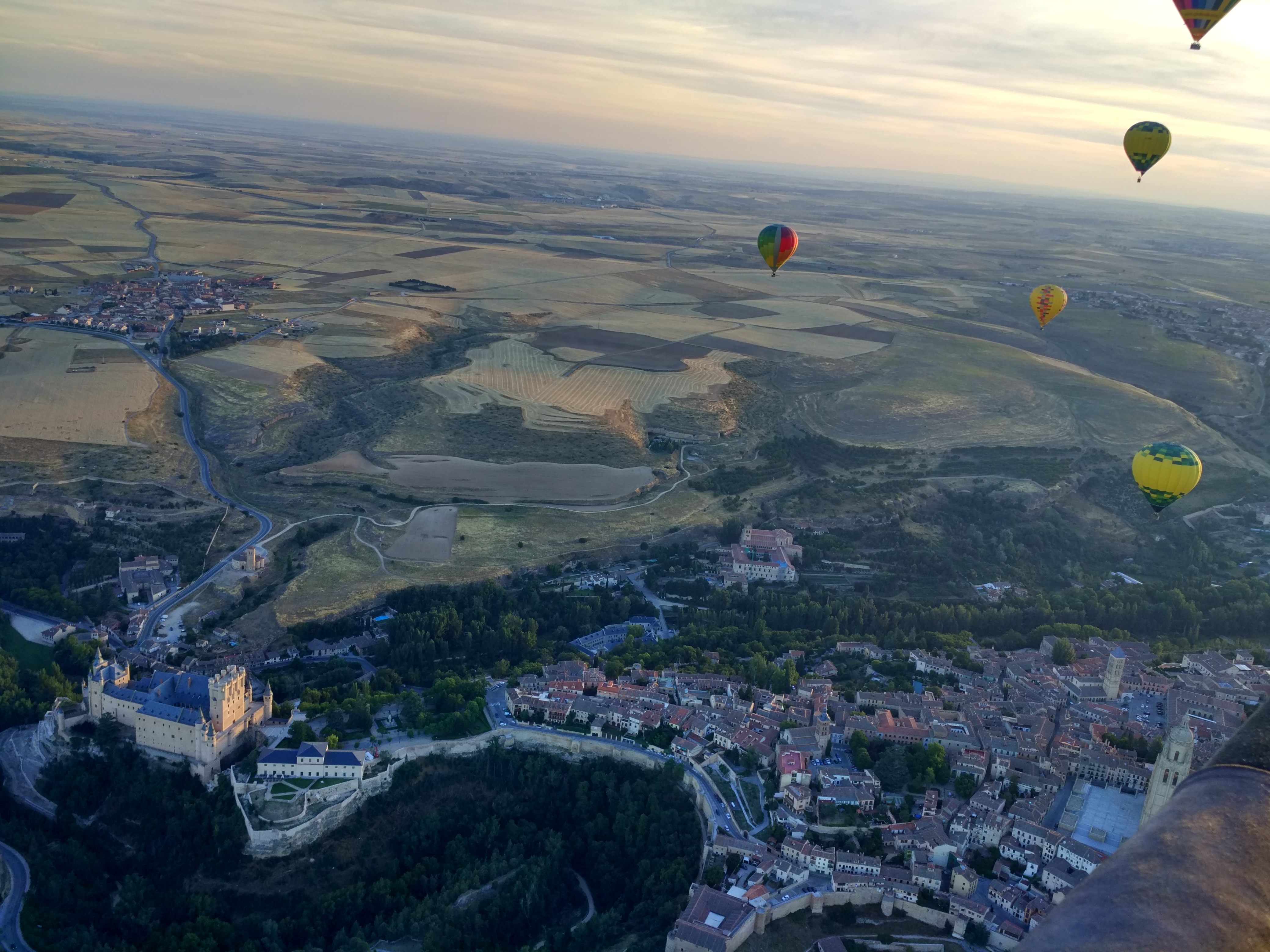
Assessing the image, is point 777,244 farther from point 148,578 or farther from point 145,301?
point 145,301

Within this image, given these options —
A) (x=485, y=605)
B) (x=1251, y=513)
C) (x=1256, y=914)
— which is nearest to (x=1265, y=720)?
(x=1256, y=914)

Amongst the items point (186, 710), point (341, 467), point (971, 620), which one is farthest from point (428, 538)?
point (971, 620)

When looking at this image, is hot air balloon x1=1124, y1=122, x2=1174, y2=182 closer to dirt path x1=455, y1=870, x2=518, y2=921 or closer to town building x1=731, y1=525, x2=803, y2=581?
town building x1=731, y1=525, x2=803, y2=581

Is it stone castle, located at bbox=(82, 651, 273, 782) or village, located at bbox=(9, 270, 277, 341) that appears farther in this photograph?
village, located at bbox=(9, 270, 277, 341)

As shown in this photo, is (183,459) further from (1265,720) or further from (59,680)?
(1265,720)

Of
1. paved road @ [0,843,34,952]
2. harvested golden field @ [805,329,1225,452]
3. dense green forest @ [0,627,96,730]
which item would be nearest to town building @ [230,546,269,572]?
dense green forest @ [0,627,96,730]

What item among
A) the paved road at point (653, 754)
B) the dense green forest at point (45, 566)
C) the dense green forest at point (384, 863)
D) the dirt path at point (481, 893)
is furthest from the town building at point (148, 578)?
the dirt path at point (481, 893)

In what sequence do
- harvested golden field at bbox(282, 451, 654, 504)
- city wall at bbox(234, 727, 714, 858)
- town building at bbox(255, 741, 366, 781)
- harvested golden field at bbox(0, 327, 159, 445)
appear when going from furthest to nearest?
harvested golden field at bbox(0, 327, 159, 445) < harvested golden field at bbox(282, 451, 654, 504) < town building at bbox(255, 741, 366, 781) < city wall at bbox(234, 727, 714, 858)

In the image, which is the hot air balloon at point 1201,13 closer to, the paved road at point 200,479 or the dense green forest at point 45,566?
the paved road at point 200,479
